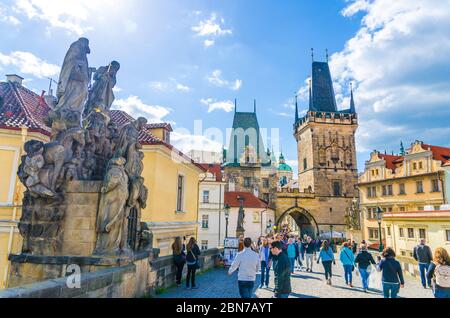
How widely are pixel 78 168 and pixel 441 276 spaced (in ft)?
23.2

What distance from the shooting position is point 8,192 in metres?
12.3

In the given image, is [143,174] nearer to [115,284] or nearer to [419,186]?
[115,284]

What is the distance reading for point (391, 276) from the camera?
608 cm

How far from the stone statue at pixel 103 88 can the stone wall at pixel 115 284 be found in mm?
3969

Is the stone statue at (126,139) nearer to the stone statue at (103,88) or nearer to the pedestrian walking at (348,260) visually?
the stone statue at (103,88)

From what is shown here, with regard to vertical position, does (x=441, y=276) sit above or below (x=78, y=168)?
below

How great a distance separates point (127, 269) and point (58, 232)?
149 centimetres

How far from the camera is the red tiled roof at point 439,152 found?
2908 centimetres

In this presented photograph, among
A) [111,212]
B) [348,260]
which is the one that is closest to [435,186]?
[348,260]

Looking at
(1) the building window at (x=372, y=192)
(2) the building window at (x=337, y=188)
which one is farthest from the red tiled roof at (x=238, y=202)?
(2) the building window at (x=337, y=188)

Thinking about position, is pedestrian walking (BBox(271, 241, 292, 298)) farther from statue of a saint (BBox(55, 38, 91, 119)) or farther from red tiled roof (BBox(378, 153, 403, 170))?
red tiled roof (BBox(378, 153, 403, 170))

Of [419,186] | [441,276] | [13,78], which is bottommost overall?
[441,276]

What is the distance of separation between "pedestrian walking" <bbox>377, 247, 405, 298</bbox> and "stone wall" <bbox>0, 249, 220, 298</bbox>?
16.4 ft
